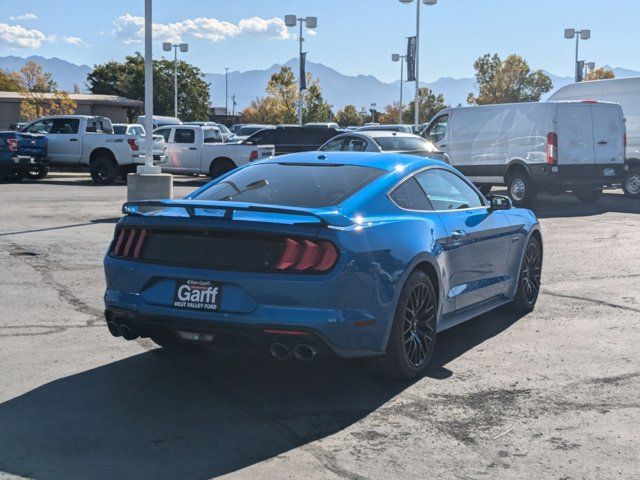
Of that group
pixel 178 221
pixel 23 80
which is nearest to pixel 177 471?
pixel 178 221

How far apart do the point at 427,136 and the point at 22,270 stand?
14.5m

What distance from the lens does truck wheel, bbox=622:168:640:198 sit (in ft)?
70.5

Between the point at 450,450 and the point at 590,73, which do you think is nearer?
the point at 450,450

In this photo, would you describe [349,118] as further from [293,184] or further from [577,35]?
[293,184]

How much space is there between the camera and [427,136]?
2262 centimetres

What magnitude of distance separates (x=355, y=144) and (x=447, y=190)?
1294 centimetres

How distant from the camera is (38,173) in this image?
2667 cm

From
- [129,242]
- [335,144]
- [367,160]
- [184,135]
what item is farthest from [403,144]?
[129,242]

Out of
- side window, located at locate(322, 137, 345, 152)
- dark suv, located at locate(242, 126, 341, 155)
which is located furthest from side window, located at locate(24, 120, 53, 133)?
side window, located at locate(322, 137, 345, 152)

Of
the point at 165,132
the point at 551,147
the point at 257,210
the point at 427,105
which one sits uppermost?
the point at 427,105

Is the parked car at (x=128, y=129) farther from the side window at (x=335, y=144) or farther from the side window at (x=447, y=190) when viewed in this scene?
the side window at (x=447, y=190)

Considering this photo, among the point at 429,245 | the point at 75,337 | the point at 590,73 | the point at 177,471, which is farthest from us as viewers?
the point at 590,73

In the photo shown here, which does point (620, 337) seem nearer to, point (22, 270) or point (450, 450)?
point (450, 450)

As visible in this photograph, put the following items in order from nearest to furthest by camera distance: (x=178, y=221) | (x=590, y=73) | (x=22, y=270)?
(x=178, y=221)
(x=22, y=270)
(x=590, y=73)
